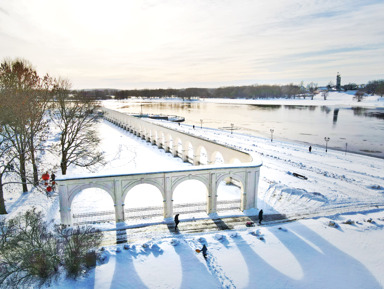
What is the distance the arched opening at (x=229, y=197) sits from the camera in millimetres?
15898

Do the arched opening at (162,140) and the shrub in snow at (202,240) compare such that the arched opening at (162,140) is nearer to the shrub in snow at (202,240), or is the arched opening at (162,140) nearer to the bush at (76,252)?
the shrub in snow at (202,240)

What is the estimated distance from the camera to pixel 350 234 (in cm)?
1278

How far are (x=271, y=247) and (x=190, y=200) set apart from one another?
6.73 meters

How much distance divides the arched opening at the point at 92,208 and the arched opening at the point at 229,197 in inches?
255

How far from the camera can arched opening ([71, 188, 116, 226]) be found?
1431 centimetres

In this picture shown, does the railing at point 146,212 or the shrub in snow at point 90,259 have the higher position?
the shrub in snow at point 90,259

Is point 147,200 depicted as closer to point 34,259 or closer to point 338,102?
point 34,259

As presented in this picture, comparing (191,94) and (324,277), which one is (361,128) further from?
(191,94)

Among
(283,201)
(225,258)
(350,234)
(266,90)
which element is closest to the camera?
(225,258)

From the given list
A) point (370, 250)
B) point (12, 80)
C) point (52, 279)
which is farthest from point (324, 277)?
point (12, 80)

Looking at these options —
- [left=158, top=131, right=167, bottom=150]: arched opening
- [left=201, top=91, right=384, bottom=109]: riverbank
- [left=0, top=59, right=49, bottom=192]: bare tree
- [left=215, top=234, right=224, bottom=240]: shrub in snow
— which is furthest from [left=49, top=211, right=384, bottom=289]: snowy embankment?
[left=201, top=91, right=384, bottom=109]: riverbank

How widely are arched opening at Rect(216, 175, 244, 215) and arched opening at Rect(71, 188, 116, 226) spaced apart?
6.49 m

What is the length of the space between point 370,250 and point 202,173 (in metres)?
8.64

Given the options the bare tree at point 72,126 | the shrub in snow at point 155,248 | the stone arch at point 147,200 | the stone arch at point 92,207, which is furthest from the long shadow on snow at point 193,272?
the bare tree at point 72,126
